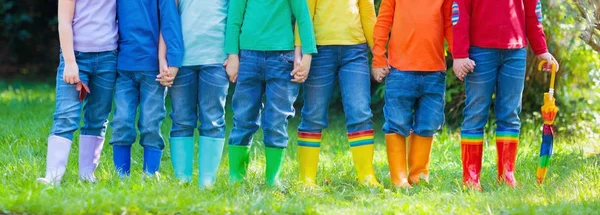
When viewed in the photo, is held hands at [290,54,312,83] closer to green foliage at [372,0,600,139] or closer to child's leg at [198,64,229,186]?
child's leg at [198,64,229,186]

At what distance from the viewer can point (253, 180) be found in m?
5.41

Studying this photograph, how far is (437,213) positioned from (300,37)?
1308mm

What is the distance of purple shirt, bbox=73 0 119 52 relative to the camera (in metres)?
5.23

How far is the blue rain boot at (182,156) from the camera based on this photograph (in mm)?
5414

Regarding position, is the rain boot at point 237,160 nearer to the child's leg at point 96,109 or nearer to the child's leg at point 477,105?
the child's leg at point 96,109

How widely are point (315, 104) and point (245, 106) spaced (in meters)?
0.43

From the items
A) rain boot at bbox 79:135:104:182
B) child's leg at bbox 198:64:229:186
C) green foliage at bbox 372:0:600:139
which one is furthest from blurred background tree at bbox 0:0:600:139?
rain boot at bbox 79:135:104:182

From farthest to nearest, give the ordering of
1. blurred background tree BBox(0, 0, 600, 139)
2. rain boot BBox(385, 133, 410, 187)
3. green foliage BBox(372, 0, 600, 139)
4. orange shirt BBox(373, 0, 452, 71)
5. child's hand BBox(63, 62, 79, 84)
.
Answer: green foliage BBox(372, 0, 600, 139) → blurred background tree BBox(0, 0, 600, 139) → rain boot BBox(385, 133, 410, 187) → orange shirt BBox(373, 0, 452, 71) → child's hand BBox(63, 62, 79, 84)

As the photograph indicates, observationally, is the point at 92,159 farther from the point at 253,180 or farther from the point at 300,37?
the point at 300,37

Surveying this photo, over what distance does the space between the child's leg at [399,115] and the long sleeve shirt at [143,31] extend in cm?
129

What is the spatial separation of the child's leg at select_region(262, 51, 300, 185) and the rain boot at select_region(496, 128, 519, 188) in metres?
1.27

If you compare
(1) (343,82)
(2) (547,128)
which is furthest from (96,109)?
(2) (547,128)

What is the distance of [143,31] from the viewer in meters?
5.29

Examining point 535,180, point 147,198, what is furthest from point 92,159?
point 535,180
